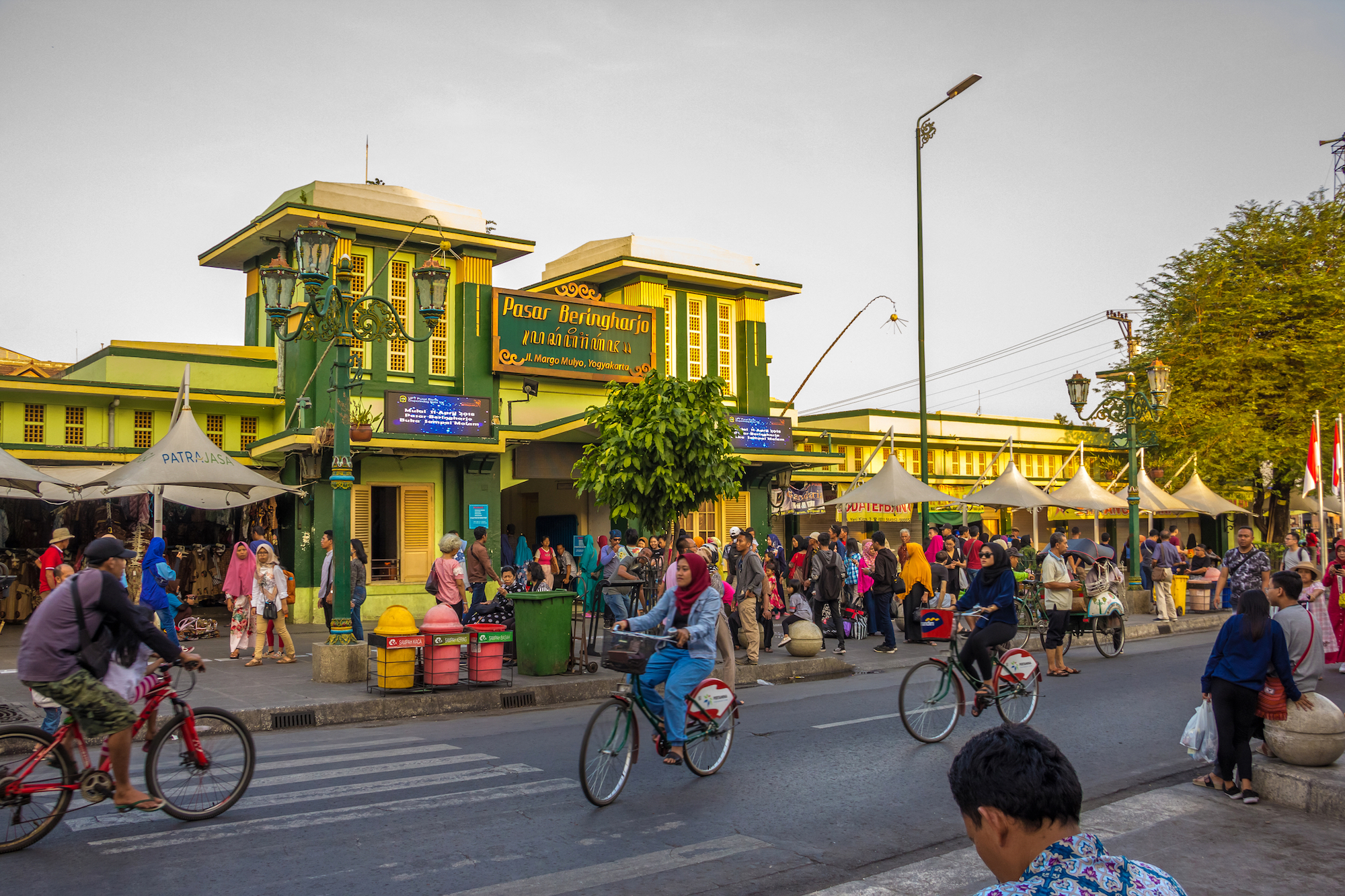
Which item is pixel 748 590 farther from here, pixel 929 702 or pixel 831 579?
pixel 929 702

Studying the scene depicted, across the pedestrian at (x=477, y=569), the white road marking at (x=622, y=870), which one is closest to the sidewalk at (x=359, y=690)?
the pedestrian at (x=477, y=569)

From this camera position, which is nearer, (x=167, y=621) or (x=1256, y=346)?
(x=167, y=621)

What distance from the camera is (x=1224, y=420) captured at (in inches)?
1265

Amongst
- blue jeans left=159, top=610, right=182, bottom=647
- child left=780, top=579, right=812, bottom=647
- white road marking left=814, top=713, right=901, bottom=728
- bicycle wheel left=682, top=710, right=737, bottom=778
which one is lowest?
white road marking left=814, top=713, right=901, bottom=728

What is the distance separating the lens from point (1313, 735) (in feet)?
23.5

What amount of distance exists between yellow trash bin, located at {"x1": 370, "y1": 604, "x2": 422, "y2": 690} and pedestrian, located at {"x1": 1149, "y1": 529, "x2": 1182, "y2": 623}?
15.1 m

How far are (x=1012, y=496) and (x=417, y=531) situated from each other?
13661 mm

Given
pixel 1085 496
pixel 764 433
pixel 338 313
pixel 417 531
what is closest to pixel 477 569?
pixel 338 313

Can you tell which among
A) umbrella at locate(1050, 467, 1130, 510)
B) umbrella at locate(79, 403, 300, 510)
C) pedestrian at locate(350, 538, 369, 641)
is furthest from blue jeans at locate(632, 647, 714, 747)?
umbrella at locate(1050, 467, 1130, 510)

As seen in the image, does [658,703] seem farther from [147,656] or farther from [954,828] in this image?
[147,656]

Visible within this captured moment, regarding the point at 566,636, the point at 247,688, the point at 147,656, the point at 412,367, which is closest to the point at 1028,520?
the point at 412,367

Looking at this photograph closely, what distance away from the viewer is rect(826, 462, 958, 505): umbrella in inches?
852

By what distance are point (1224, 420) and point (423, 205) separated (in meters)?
25.0

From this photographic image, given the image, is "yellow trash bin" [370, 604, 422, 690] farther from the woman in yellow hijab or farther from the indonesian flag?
the indonesian flag
